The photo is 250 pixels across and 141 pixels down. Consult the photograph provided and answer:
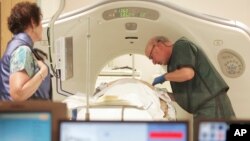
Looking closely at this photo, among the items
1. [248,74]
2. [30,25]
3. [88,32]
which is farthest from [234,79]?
[30,25]

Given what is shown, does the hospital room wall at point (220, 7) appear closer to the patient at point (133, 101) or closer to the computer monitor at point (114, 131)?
the patient at point (133, 101)

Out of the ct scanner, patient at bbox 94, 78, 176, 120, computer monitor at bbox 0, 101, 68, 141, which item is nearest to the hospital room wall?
the ct scanner

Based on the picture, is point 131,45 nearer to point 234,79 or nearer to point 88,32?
point 88,32

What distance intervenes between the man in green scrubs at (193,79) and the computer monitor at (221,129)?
1.07 meters

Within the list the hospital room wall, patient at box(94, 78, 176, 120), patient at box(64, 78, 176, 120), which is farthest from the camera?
the hospital room wall

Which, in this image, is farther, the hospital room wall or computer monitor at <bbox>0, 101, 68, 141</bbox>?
the hospital room wall

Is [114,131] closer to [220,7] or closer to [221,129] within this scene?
[221,129]

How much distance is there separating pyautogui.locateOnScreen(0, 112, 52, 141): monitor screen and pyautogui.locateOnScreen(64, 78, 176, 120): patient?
0.63 m

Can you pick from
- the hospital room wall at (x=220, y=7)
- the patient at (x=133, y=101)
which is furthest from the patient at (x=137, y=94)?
the hospital room wall at (x=220, y=7)

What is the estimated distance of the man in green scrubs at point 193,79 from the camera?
6.47 ft

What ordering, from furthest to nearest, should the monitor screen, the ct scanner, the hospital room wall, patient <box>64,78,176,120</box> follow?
1. the hospital room wall
2. the ct scanner
3. patient <box>64,78,176,120</box>
4. the monitor screen

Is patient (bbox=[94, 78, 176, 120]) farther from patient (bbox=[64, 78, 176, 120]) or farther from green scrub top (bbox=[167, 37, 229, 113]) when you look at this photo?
green scrub top (bbox=[167, 37, 229, 113])

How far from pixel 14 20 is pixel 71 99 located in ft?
1.62

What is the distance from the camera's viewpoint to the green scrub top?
197 centimetres
